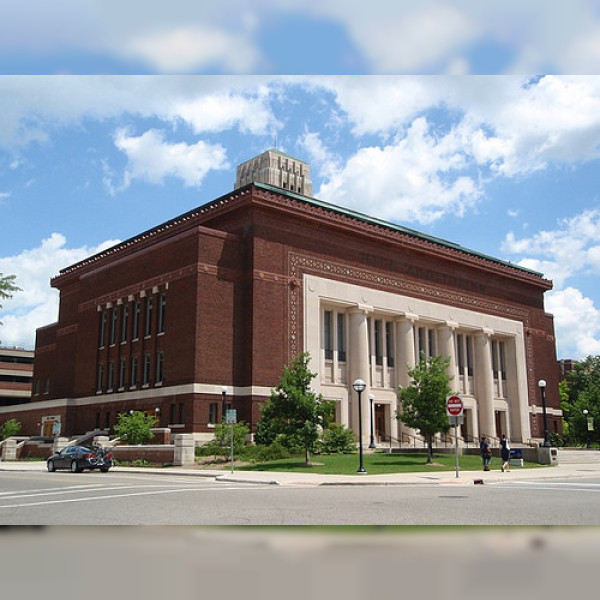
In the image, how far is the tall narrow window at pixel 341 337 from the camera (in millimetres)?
50697

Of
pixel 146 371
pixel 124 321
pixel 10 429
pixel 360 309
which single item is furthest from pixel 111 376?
pixel 360 309

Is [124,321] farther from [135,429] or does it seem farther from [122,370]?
[135,429]

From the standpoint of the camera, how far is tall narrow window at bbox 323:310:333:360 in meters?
50.0

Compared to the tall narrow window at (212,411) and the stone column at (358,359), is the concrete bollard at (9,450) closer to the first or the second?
the tall narrow window at (212,411)

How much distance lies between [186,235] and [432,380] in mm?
19687

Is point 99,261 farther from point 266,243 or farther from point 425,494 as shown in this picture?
point 425,494

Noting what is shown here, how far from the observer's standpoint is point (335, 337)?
5003 cm

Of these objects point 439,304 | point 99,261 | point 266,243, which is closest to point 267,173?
point 99,261

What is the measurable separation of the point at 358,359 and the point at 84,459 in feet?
74.0

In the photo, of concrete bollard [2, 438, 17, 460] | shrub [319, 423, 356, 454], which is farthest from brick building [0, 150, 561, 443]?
shrub [319, 423, 356, 454]

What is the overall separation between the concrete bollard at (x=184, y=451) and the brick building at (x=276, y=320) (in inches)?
190

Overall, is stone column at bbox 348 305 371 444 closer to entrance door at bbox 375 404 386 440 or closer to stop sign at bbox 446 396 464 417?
entrance door at bbox 375 404 386 440

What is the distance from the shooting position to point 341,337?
51.3m

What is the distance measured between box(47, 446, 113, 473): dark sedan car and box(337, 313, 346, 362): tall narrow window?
68.3 ft
